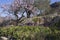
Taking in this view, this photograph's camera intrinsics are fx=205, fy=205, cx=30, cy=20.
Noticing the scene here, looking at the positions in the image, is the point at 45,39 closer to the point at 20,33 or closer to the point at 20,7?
the point at 20,33

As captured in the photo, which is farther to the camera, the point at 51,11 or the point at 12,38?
the point at 51,11

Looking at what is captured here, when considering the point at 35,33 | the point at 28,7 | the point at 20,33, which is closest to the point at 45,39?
the point at 35,33

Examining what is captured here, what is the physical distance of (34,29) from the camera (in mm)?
14195

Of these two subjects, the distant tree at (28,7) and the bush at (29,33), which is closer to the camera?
the bush at (29,33)

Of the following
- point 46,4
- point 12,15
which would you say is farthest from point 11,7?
point 46,4

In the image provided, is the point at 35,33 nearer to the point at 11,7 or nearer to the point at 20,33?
the point at 20,33

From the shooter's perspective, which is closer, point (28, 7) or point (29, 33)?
point (29, 33)

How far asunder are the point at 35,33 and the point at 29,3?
13135 mm

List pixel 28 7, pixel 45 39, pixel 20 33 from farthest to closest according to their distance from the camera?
pixel 28 7 → pixel 20 33 → pixel 45 39

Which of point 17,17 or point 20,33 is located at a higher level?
point 20,33

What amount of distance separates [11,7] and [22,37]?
13.3 meters

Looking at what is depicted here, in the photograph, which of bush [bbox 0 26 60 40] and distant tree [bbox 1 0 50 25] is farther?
distant tree [bbox 1 0 50 25]

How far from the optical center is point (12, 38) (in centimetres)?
1389

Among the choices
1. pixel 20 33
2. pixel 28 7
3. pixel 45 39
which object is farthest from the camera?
pixel 28 7
